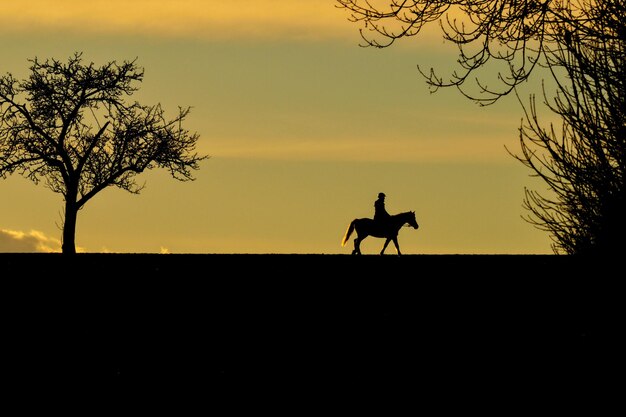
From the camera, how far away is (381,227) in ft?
101

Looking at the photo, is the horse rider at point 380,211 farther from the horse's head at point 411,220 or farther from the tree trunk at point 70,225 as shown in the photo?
the tree trunk at point 70,225

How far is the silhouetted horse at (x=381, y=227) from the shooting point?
30859 millimetres

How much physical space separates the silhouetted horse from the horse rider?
13cm

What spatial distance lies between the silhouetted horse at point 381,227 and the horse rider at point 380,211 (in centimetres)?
13
